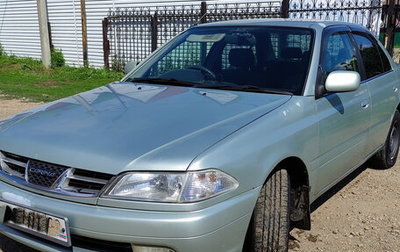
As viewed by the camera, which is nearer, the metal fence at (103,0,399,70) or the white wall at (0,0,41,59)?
the metal fence at (103,0,399,70)

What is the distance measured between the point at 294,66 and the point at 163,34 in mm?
10292

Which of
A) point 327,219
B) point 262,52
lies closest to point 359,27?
point 262,52

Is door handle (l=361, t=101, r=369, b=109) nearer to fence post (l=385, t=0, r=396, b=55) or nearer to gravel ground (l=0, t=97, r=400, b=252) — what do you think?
gravel ground (l=0, t=97, r=400, b=252)

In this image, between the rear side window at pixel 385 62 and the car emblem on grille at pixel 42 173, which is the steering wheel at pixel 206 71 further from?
the rear side window at pixel 385 62

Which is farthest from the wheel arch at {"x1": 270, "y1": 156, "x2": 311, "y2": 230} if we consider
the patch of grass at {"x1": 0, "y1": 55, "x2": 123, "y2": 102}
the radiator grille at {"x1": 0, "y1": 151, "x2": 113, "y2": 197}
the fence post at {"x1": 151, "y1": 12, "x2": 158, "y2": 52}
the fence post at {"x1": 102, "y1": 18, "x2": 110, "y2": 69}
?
the fence post at {"x1": 102, "y1": 18, "x2": 110, "y2": 69}

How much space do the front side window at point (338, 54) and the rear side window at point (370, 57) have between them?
0.78ft

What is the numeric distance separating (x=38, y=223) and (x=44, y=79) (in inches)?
454

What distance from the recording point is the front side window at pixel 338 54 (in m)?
3.74

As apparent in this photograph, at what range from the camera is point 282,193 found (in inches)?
113

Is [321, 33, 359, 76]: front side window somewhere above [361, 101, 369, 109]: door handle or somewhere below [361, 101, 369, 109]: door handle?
above

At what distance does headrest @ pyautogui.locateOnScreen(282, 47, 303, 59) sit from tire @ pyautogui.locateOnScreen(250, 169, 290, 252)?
3.65 ft

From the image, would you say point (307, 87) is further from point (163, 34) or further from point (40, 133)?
point (163, 34)

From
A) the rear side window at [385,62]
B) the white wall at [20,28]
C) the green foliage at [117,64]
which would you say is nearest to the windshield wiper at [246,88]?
the rear side window at [385,62]

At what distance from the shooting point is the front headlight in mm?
2312
